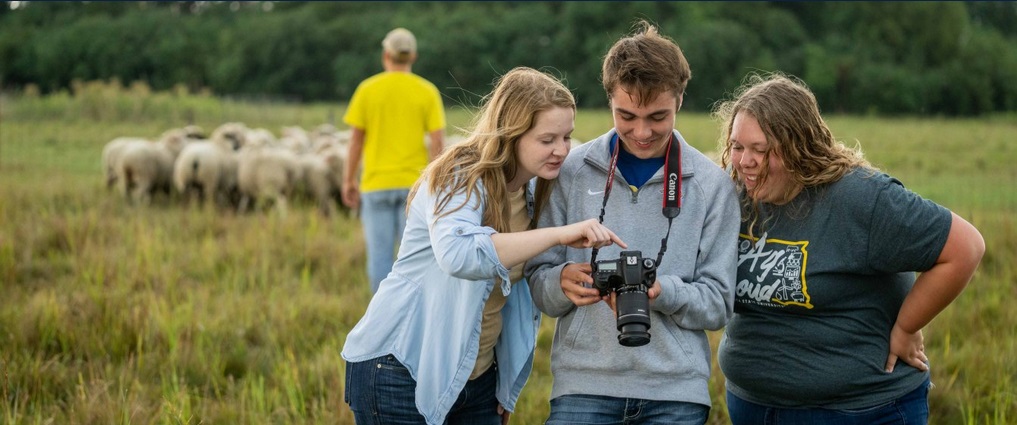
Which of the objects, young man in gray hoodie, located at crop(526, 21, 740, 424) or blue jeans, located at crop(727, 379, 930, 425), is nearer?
young man in gray hoodie, located at crop(526, 21, 740, 424)

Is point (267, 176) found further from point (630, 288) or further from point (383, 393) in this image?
point (630, 288)

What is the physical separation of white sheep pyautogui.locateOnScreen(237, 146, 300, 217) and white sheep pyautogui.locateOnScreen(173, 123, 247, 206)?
302mm

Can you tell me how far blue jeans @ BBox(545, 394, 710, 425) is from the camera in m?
2.99

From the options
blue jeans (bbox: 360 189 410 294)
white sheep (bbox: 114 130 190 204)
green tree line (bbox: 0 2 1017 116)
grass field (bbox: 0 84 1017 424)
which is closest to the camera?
grass field (bbox: 0 84 1017 424)

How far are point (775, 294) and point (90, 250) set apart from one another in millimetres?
6583

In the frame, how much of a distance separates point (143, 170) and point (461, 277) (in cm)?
1068

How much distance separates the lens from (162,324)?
231 inches

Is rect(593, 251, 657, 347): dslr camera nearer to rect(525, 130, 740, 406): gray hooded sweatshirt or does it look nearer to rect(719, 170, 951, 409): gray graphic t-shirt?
rect(525, 130, 740, 406): gray hooded sweatshirt

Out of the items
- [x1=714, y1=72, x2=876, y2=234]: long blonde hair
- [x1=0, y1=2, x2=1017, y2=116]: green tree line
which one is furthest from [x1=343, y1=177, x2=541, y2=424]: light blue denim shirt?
[x1=0, y1=2, x2=1017, y2=116]: green tree line

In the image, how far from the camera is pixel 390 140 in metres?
7.12

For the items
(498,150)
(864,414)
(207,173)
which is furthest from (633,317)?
(207,173)

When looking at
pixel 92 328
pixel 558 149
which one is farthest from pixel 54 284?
pixel 558 149

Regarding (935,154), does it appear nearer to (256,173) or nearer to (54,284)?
(256,173)

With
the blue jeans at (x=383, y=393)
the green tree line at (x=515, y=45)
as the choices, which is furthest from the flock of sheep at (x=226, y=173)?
the green tree line at (x=515, y=45)
